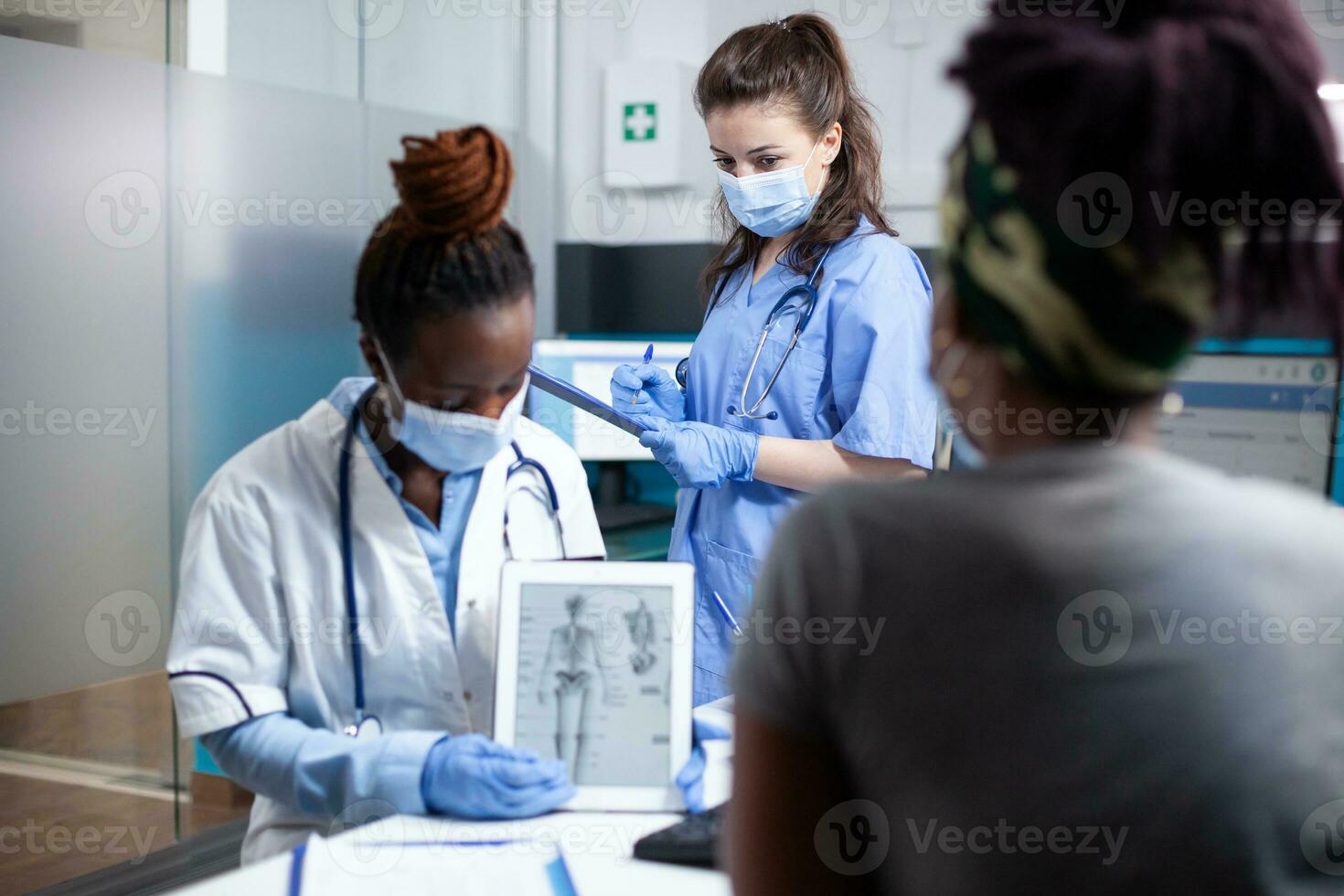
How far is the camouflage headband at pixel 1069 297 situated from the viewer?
561 mm

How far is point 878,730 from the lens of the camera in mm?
586

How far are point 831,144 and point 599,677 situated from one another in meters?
1.03

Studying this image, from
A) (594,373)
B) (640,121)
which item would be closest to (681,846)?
(594,373)

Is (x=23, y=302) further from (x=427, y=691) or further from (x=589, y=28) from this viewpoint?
(x=589, y=28)

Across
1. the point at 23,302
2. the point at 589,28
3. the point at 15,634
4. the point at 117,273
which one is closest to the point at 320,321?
the point at 117,273

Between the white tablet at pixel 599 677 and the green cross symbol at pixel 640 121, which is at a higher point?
the green cross symbol at pixel 640 121

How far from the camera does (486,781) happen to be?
42.8 inches

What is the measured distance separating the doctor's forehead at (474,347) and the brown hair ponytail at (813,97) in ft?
2.71

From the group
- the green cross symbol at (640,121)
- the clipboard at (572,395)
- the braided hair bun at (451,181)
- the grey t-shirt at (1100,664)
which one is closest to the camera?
the grey t-shirt at (1100,664)

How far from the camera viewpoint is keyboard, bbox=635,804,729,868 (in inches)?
43.0

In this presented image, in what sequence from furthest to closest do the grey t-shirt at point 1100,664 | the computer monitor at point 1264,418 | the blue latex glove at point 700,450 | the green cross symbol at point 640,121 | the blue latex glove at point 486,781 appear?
the green cross symbol at point 640,121, the computer monitor at point 1264,418, the blue latex glove at point 700,450, the blue latex glove at point 486,781, the grey t-shirt at point 1100,664

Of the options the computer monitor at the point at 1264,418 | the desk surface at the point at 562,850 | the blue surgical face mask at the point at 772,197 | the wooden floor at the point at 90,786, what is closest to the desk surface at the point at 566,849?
the desk surface at the point at 562,850

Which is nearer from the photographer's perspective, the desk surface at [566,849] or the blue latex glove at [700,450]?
the desk surface at [566,849]

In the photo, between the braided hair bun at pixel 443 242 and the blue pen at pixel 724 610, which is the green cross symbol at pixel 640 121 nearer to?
the blue pen at pixel 724 610
